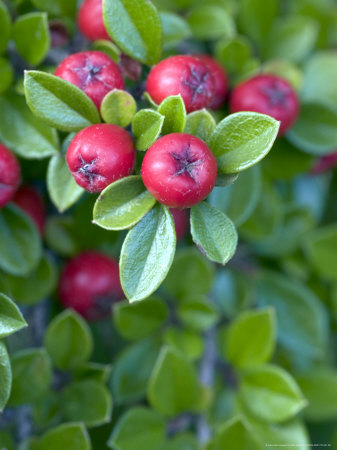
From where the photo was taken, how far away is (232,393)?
152cm

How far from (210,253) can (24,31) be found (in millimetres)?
670

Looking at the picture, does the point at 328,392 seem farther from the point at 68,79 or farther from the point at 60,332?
the point at 68,79

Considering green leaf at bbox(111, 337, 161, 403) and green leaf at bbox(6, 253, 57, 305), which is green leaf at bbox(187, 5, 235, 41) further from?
green leaf at bbox(111, 337, 161, 403)

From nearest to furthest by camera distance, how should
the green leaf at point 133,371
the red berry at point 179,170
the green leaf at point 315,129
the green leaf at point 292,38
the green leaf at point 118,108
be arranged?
the red berry at point 179,170 < the green leaf at point 118,108 < the green leaf at point 133,371 < the green leaf at point 315,129 < the green leaf at point 292,38

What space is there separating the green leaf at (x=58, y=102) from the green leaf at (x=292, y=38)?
0.95 metres

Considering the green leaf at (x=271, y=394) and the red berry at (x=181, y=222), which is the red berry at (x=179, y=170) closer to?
the red berry at (x=181, y=222)

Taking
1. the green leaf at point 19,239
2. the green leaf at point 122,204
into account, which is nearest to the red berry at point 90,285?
the green leaf at point 19,239

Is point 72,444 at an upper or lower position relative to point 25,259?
lower

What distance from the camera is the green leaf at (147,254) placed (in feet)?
2.86

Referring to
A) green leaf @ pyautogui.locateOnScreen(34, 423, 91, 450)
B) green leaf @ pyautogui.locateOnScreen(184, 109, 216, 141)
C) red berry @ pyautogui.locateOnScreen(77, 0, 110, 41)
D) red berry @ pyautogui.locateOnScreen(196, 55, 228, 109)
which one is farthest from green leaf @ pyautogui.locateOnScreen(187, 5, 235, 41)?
green leaf @ pyautogui.locateOnScreen(34, 423, 91, 450)

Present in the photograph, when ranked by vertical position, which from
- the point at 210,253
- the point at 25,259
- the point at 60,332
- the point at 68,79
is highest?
the point at 68,79

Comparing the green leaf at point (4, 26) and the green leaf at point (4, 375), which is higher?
the green leaf at point (4, 26)

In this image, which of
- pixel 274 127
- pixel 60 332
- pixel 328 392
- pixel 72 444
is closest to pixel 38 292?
pixel 60 332

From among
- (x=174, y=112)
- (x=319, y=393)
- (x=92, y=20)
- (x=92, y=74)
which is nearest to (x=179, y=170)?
(x=174, y=112)
